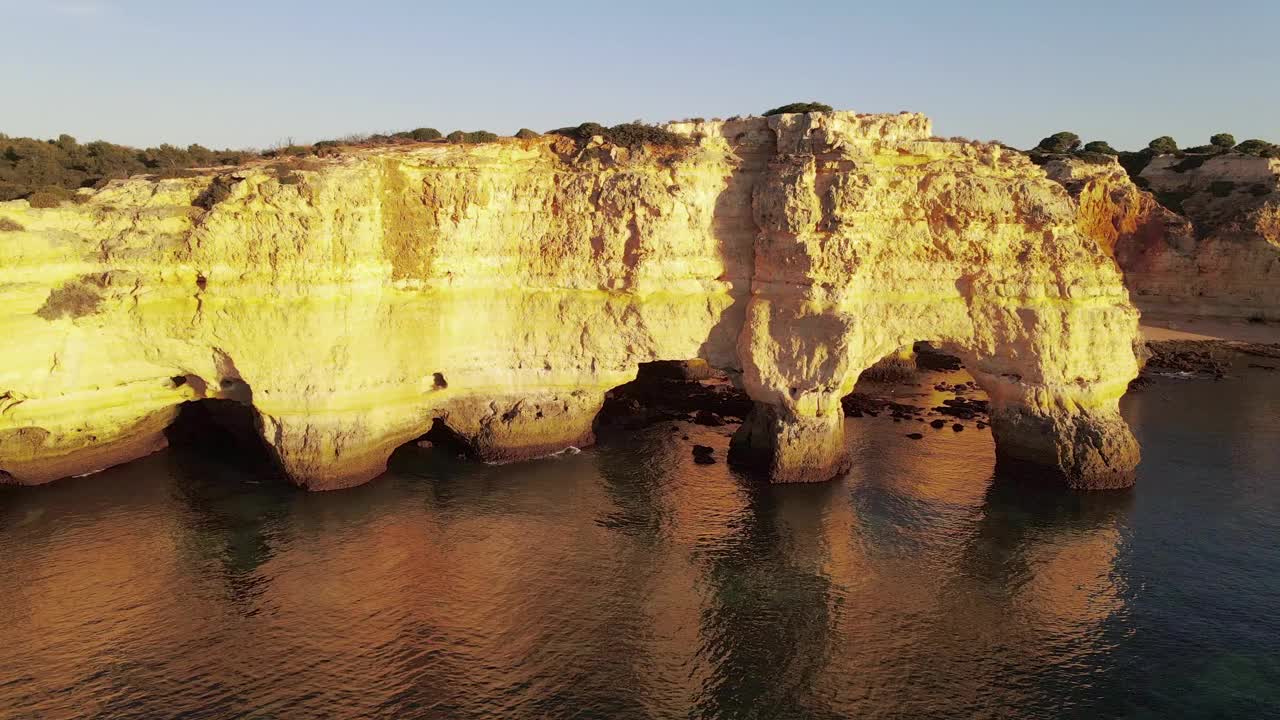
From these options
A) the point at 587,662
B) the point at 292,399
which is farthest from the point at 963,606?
the point at 292,399

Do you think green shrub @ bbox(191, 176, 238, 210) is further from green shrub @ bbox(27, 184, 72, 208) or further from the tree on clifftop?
the tree on clifftop

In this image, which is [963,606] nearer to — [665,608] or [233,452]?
[665,608]

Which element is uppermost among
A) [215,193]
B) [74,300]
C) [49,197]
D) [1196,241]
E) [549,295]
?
[1196,241]

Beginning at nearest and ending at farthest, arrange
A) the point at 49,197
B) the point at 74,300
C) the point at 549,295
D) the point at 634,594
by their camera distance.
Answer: the point at 634,594 → the point at 74,300 → the point at 49,197 → the point at 549,295

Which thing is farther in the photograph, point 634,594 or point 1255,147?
point 1255,147

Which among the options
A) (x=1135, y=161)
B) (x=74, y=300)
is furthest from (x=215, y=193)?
(x=1135, y=161)

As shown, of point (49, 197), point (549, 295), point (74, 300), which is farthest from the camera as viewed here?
point (549, 295)

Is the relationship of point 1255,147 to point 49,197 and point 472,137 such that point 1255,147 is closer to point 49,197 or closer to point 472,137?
point 472,137

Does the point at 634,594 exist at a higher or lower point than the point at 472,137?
lower
